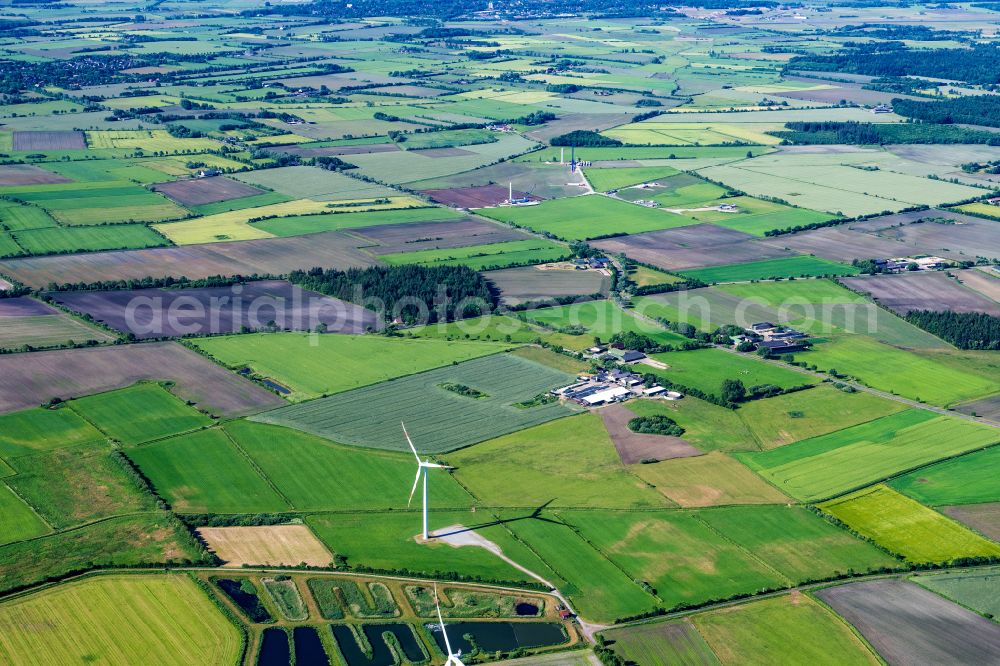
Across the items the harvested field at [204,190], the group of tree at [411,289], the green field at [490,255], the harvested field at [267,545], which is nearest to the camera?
the harvested field at [267,545]

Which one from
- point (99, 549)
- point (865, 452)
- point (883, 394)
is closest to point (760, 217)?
point (883, 394)

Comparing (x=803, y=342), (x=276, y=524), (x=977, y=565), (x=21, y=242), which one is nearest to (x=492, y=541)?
(x=276, y=524)

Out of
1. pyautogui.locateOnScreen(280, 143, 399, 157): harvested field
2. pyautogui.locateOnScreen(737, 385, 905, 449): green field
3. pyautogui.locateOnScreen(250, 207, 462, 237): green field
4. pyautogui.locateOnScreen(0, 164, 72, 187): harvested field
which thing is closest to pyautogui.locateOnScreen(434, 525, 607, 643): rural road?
pyautogui.locateOnScreen(737, 385, 905, 449): green field

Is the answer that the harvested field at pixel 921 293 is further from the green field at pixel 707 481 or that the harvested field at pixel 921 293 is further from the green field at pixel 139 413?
the green field at pixel 139 413

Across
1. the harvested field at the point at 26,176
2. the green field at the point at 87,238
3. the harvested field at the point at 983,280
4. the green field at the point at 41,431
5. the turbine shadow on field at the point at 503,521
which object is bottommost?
the turbine shadow on field at the point at 503,521

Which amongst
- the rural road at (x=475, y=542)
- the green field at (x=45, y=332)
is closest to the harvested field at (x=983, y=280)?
the rural road at (x=475, y=542)

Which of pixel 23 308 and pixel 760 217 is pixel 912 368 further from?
pixel 23 308

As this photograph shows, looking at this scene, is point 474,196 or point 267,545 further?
point 474,196
